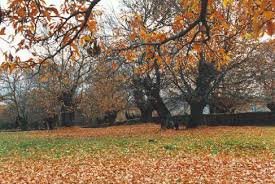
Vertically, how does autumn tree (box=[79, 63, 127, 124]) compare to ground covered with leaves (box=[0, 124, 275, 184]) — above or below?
above

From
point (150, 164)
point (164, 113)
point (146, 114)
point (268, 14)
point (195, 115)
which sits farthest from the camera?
point (146, 114)

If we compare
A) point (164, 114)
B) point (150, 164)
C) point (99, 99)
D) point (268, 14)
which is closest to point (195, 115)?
point (164, 114)

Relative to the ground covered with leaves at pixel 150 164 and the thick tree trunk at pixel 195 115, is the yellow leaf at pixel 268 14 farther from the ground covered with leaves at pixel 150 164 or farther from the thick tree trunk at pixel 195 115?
the thick tree trunk at pixel 195 115

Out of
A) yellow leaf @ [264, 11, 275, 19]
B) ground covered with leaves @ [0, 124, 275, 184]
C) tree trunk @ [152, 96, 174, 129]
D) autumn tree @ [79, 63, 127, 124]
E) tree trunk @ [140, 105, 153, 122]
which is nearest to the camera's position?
yellow leaf @ [264, 11, 275, 19]

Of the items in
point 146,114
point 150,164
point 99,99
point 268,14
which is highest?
point 99,99

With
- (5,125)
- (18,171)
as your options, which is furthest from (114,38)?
(5,125)

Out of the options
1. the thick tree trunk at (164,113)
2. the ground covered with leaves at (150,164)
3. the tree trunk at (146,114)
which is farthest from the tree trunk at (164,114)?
the tree trunk at (146,114)

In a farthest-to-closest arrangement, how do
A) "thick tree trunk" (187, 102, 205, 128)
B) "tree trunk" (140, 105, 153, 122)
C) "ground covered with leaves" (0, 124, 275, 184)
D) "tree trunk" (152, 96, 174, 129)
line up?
"tree trunk" (140, 105, 153, 122) → "thick tree trunk" (187, 102, 205, 128) → "tree trunk" (152, 96, 174, 129) → "ground covered with leaves" (0, 124, 275, 184)

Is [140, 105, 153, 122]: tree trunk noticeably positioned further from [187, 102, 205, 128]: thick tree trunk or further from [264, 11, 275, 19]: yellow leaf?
[264, 11, 275, 19]: yellow leaf

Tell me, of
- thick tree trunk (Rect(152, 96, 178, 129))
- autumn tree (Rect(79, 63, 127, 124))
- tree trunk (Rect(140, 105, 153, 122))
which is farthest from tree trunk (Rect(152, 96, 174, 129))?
tree trunk (Rect(140, 105, 153, 122))

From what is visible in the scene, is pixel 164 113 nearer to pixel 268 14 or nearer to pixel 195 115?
pixel 195 115

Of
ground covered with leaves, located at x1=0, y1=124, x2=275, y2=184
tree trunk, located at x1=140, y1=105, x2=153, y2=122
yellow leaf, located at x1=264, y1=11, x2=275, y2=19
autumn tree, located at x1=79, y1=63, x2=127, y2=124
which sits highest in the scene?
autumn tree, located at x1=79, y1=63, x2=127, y2=124

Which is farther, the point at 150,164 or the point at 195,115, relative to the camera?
the point at 195,115

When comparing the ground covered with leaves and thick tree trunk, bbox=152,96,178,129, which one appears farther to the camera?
thick tree trunk, bbox=152,96,178,129
